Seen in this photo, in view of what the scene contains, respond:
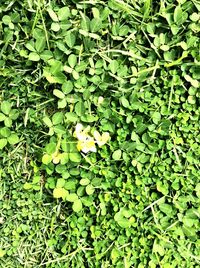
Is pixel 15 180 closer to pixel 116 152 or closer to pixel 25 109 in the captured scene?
pixel 25 109

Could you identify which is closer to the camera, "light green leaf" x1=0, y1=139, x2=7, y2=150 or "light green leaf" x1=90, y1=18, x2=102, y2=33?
"light green leaf" x1=90, y1=18, x2=102, y2=33

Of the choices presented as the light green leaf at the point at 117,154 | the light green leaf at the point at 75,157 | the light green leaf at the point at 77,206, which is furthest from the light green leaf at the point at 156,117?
the light green leaf at the point at 77,206

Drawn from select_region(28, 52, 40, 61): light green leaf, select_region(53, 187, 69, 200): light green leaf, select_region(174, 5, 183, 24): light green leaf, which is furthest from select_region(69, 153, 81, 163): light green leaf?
select_region(174, 5, 183, 24): light green leaf

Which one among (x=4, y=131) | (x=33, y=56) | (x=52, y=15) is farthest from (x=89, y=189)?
(x=52, y=15)

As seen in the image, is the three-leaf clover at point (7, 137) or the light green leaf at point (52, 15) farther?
the three-leaf clover at point (7, 137)

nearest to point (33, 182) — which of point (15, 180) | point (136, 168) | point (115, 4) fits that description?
point (15, 180)

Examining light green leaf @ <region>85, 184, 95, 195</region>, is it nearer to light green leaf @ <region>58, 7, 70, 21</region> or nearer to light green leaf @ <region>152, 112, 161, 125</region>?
light green leaf @ <region>152, 112, 161, 125</region>

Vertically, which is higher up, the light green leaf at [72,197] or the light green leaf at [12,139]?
the light green leaf at [12,139]

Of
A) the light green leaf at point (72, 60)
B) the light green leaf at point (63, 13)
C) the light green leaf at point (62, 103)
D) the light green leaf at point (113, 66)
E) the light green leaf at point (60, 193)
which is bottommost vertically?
the light green leaf at point (60, 193)

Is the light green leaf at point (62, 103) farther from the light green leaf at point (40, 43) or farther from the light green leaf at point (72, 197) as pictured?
the light green leaf at point (72, 197)
